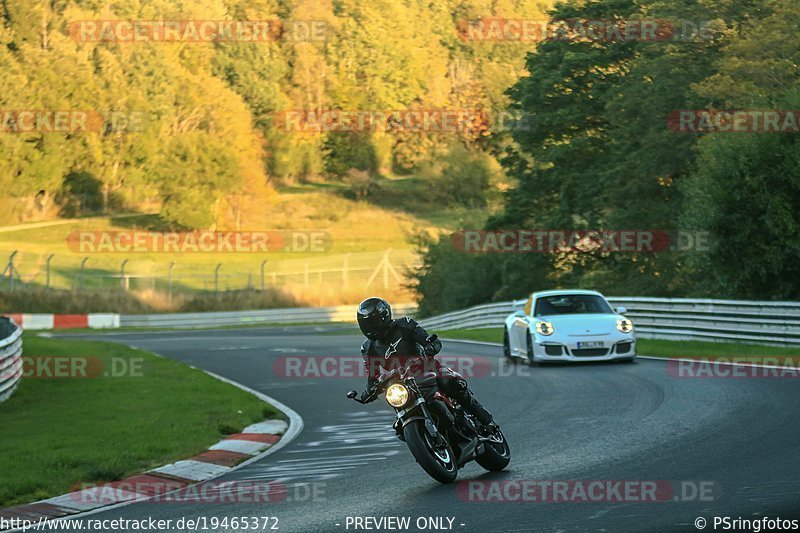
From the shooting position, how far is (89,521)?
27.3 feet

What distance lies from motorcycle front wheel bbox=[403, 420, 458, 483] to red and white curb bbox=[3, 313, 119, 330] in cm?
4152

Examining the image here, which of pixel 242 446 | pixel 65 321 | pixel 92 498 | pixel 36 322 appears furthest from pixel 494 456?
pixel 65 321

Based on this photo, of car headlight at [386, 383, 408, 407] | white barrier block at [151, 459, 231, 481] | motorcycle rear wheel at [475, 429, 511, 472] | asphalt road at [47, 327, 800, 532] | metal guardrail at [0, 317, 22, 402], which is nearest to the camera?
asphalt road at [47, 327, 800, 532]

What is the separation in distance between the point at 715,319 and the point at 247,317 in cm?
3487

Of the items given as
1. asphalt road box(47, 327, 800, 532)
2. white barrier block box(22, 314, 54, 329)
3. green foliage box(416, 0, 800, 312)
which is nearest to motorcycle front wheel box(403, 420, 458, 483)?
asphalt road box(47, 327, 800, 532)

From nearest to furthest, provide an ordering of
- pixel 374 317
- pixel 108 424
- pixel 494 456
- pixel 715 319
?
pixel 374 317, pixel 494 456, pixel 108 424, pixel 715 319

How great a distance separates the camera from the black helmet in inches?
344

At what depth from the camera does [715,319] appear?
2350 centimetres

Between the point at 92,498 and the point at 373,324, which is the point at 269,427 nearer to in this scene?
the point at 92,498

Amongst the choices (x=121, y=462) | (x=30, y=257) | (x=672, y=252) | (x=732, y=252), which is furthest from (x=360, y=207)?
(x=121, y=462)

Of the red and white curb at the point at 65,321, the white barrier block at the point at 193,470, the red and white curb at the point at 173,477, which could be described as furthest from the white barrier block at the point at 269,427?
the red and white curb at the point at 65,321

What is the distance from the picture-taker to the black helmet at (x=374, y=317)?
873 centimetres

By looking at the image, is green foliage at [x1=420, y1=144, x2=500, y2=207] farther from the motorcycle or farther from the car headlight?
the car headlight

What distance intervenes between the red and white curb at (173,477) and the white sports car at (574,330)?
247 inches
